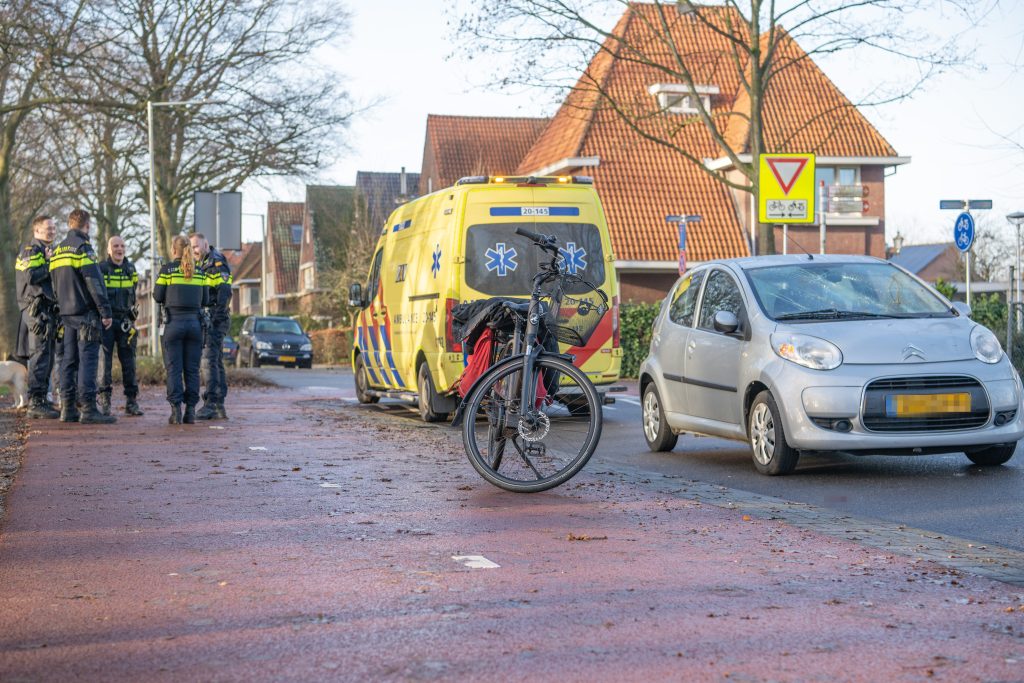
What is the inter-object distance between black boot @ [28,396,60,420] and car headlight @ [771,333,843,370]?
8.67 metres

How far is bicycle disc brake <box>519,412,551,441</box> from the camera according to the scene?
8086 millimetres

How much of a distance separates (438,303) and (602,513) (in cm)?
717

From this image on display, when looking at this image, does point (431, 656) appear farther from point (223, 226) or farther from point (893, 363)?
point (223, 226)

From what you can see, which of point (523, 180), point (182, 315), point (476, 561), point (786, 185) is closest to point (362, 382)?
point (182, 315)

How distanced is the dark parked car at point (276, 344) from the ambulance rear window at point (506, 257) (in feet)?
91.1

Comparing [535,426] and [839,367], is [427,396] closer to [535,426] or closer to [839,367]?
[839,367]

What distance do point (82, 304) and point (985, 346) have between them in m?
8.94

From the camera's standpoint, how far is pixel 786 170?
20.6m

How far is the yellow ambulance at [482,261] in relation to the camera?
14.2 metres

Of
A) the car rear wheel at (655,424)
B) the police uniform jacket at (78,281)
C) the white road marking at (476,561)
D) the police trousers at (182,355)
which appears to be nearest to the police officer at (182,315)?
the police trousers at (182,355)

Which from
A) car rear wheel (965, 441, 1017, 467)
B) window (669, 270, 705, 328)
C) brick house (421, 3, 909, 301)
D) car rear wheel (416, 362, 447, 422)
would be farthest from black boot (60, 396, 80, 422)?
brick house (421, 3, 909, 301)

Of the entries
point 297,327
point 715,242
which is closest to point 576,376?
point 715,242

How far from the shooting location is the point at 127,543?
6410 mm

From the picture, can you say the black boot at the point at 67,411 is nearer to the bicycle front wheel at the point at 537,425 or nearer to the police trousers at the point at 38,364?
the police trousers at the point at 38,364
